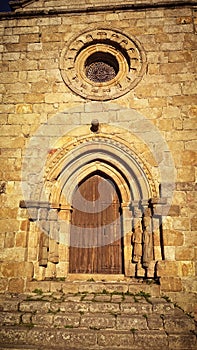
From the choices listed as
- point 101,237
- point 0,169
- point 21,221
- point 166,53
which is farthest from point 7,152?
point 166,53

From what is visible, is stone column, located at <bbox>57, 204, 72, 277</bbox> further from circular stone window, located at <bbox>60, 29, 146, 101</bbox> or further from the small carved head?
circular stone window, located at <bbox>60, 29, 146, 101</bbox>

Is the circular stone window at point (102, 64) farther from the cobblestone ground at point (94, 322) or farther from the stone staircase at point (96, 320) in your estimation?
the cobblestone ground at point (94, 322)

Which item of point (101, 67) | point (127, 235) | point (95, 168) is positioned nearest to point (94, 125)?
point (95, 168)

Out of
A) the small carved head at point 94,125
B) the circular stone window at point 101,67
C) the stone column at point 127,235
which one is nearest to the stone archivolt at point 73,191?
the stone column at point 127,235

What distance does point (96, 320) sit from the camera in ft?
13.1

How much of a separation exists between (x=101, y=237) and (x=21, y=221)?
5.34 ft

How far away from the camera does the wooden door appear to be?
5.50 metres

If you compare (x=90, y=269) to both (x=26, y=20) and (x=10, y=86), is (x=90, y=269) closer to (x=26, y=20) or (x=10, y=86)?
(x=10, y=86)

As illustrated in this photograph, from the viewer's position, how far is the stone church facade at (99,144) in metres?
5.20

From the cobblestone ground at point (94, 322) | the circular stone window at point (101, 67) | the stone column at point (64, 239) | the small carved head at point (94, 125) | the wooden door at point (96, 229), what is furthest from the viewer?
the circular stone window at point (101, 67)

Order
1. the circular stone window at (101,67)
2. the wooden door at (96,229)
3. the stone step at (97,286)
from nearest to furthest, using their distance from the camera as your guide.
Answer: the stone step at (97,286) < the wooden door at (96,229) < the circular stone window at (101,67)

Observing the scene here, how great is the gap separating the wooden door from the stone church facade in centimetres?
2

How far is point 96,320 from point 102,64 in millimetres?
5462

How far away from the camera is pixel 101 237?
5.66 meters
